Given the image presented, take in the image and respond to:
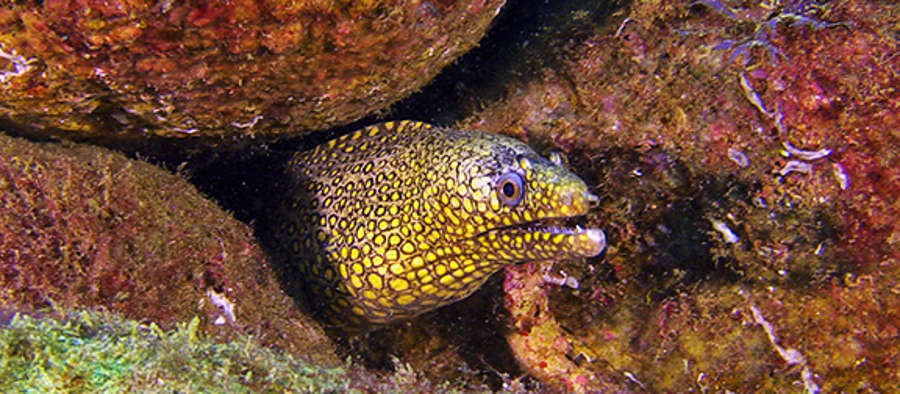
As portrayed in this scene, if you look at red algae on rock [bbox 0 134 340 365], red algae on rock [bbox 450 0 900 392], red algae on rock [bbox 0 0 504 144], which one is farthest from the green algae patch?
red algae on rock [bbox 450 0 900 392]

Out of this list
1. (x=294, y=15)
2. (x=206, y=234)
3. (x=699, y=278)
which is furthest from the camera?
(x=699, y=278)

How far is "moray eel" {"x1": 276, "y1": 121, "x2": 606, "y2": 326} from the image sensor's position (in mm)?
2998

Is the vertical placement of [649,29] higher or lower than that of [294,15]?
lower

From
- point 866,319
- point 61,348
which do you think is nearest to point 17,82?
point 61,348

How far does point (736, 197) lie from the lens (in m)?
3.10

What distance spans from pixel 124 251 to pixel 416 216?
64.6 inches

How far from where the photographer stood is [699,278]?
3.17 m

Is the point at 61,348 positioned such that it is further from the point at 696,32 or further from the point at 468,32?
the point at 696,32

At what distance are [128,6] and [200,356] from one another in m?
1.36

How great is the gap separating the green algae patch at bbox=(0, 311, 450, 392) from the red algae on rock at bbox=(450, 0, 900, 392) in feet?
7.14

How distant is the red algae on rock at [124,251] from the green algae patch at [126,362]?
435 millimetres

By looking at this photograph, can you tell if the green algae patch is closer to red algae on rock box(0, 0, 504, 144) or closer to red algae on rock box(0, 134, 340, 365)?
red algae on rock box(0, 134, 340, 365)

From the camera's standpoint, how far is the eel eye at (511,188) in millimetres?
2984

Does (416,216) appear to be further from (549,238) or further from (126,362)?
(126,362)
